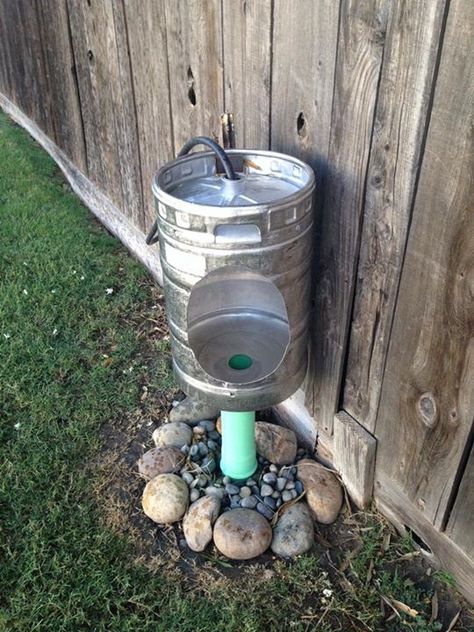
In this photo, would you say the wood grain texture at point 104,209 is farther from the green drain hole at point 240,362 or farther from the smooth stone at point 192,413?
the green drain hole at point 240,362

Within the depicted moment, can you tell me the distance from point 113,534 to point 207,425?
24.8 inches

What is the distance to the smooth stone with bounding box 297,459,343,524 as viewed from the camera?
91.4 inches

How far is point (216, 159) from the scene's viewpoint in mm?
2135

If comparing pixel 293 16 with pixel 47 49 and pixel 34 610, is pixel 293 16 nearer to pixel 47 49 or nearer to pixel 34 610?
pixel 34 610

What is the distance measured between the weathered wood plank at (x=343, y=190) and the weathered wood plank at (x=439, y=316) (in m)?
0.22

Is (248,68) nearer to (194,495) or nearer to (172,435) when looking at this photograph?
(172,435)

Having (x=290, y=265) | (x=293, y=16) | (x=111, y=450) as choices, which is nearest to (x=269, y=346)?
(x=290, y=265)

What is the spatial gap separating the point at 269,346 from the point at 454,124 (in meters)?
1.01

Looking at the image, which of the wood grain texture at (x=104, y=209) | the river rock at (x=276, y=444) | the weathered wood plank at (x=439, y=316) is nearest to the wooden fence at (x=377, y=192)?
the weathered wood plank at (x=439, y=316)

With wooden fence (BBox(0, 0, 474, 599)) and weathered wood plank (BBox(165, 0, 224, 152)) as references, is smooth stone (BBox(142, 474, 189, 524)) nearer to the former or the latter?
wooden fence (BBox(0, 0, 474, 599))

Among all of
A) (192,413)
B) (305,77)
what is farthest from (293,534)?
(305,77)

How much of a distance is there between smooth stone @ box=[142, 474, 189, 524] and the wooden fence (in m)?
0.60

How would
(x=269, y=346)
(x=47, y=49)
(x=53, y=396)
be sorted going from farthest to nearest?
(x=47, y=49) < (x=53, y=396) < (x=269, y=346)

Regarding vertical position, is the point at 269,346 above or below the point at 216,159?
below
